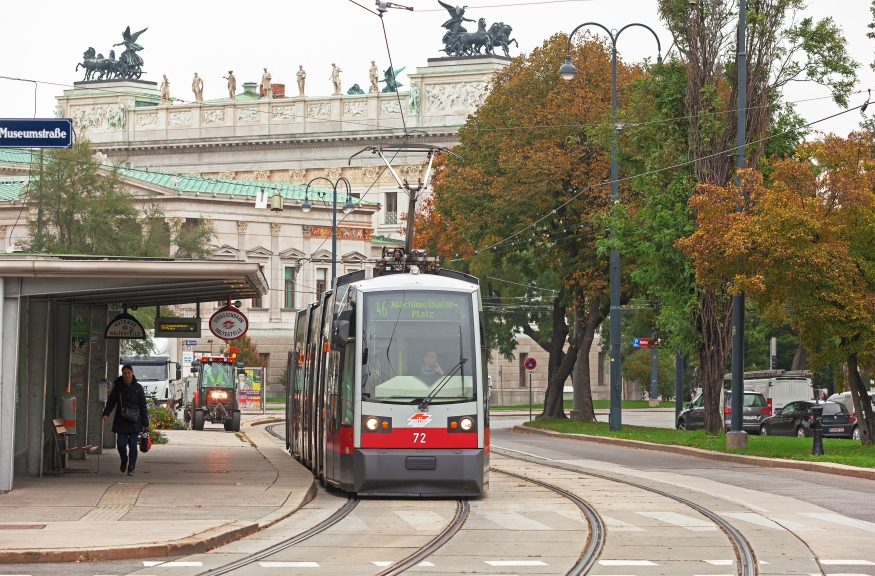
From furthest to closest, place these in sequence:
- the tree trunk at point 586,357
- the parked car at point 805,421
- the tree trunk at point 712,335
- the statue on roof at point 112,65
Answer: the statue on roof at point 112,65, the tree trunk at point 586,357, the parked car at point 805,421, the tree trunk at point 712,335

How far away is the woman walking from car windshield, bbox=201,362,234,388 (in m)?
27.1

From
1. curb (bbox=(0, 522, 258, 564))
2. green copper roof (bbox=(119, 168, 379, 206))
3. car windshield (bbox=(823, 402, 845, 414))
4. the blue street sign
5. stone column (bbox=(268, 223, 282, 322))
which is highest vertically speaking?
green copper roof (bbox=(119, 168, 379, 206))

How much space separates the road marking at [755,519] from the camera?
17.1 meters

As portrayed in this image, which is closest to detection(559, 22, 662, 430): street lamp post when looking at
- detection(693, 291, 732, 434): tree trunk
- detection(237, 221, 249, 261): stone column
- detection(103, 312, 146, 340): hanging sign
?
detection(693, 291, 732, 434): tree trunk

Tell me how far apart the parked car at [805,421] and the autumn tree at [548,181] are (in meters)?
6.93

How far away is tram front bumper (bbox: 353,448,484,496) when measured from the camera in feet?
65.8

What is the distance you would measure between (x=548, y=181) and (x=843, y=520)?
3265 cm

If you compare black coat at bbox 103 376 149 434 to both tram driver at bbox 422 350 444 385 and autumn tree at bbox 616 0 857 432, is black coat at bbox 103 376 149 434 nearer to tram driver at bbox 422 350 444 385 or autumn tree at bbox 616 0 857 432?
tram driver at bbox 422 350 444 385

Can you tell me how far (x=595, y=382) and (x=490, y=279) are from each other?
2782cm

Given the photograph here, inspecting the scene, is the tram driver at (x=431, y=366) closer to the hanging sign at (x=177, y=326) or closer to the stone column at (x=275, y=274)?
the hanging sign at (x=177, y=326)

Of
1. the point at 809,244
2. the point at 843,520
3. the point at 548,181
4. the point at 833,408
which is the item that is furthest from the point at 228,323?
the point at 833,408

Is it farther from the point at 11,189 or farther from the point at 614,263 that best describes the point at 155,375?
the point at 614,263

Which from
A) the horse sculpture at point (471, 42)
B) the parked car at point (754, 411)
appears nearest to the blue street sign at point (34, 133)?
the parked car at point (754, 411)

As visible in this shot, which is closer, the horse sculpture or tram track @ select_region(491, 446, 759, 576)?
tram track @ select_region(491, 446, 759, 576)
